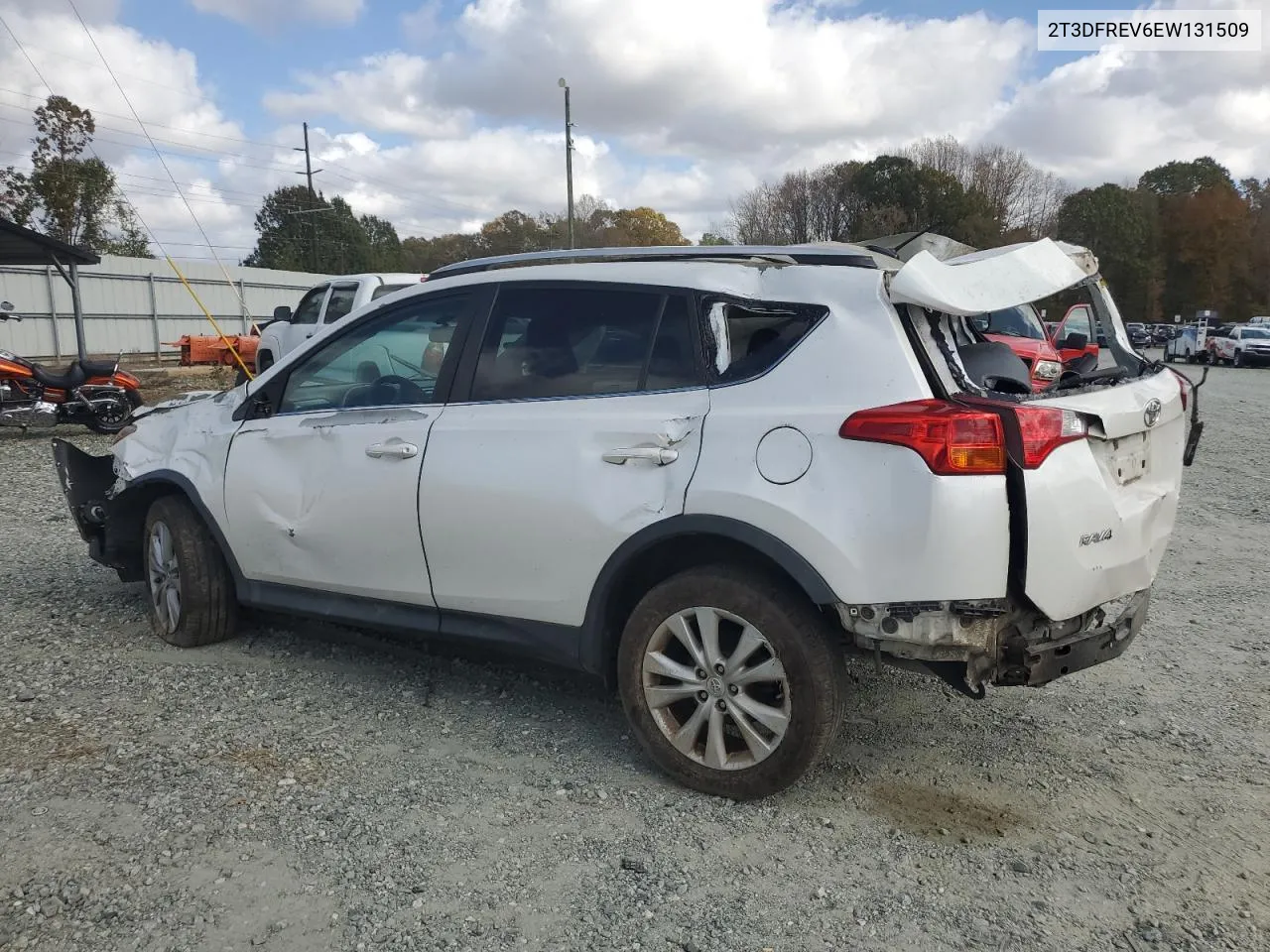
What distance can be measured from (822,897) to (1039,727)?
5.08 feet

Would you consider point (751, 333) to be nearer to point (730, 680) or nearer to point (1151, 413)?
point (730, 680)

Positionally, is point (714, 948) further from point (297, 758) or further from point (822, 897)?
point (297, 758)

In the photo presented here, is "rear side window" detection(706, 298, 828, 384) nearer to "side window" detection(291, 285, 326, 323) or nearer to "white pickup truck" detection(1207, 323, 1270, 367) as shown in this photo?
"side window" detection(291, 285, 326, 323)

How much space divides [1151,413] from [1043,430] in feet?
2.39

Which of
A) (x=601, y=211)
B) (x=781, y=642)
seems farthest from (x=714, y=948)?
(x=601, y=211)

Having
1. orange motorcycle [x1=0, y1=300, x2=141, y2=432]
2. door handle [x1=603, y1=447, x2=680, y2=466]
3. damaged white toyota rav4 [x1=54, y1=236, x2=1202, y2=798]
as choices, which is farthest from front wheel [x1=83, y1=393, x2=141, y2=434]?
door handle [x1=603, y1=447, x2=680, y2=466]

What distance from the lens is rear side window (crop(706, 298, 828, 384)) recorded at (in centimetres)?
315

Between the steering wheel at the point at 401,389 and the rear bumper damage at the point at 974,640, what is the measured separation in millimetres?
1918

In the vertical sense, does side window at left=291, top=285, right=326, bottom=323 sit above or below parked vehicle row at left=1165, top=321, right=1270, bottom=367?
above

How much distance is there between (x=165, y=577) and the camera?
479 cm

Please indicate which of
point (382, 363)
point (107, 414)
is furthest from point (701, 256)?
point (107, 414)

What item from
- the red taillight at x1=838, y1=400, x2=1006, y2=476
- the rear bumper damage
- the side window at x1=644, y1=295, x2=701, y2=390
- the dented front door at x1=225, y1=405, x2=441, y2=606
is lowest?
the rear bumper damage

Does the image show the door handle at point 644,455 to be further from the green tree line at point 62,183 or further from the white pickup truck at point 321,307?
the green tree line at point 62,183

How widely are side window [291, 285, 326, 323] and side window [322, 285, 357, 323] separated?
28 cm
